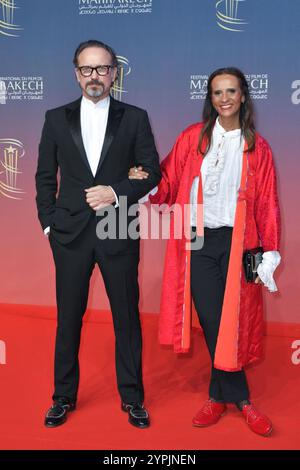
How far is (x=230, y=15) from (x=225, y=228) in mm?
1888

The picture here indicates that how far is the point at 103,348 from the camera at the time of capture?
4051 mm

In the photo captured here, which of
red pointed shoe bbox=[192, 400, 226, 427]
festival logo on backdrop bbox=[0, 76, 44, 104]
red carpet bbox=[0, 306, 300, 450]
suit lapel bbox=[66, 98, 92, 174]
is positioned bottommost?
red carpet bbox=[0, 306, 300, 450]

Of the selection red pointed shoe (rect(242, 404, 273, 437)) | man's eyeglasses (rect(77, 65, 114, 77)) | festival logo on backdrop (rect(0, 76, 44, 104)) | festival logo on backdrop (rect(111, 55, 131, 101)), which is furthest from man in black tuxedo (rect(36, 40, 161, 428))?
festival logo on backdrop (rect(0, 76, 44, 104))

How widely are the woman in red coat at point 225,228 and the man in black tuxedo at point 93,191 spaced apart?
0.14 m

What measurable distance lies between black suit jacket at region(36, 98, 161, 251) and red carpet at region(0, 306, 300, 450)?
88cm

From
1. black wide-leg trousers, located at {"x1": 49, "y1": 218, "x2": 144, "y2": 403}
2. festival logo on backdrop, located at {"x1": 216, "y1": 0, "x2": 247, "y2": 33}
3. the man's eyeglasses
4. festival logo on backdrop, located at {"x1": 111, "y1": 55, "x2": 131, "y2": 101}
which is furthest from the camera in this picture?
festival logo on backdrop, located at {"x1": 111, "y1": 55, "x2": 131, "y2": 101}

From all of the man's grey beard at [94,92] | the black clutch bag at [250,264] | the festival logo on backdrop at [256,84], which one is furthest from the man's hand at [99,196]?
the festival logo on backdrop at [256,84]

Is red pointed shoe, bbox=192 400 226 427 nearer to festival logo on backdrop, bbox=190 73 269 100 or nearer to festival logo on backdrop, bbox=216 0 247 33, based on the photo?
festival logo on backdrop, bbox=190 73 269 100

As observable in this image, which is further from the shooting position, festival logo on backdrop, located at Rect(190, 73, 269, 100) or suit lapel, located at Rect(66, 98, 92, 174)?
festival logo on backdrop, located at Rect(190, 73, 269, 100)

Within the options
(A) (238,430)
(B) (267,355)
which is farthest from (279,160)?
(A) (238,430)

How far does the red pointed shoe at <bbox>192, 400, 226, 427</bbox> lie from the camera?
9.68 feet

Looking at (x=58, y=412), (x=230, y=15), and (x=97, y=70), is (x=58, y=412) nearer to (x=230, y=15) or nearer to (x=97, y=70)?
(x=97, y=70)

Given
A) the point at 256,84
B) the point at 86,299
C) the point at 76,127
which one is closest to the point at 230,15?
the point at 256,84

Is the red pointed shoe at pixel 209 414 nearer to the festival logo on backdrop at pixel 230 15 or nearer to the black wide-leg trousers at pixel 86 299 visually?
the black wide-leg trousers at pixel 86 299
